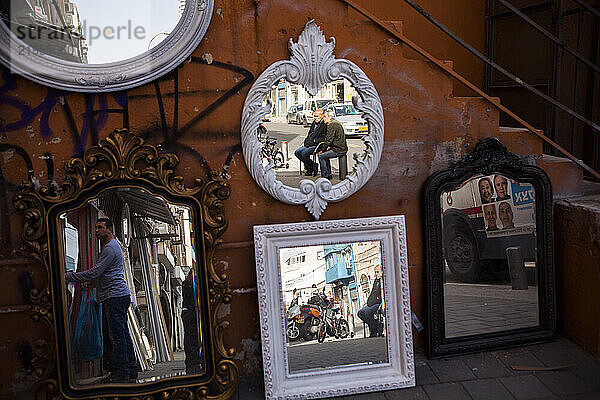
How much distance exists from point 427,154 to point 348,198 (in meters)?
0.66

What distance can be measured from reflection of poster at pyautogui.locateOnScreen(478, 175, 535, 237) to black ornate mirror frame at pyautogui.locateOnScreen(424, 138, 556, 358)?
0.05 meters

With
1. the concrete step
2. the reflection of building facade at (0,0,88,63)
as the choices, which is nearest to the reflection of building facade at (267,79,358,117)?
the reflection of building facade at (0,0,88,63)

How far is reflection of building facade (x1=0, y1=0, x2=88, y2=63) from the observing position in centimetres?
316

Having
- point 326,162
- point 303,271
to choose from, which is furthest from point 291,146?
point 303,271

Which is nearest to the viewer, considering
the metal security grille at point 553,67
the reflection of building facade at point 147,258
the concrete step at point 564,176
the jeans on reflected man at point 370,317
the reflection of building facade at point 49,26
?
the reflection of building facade at point 49,26

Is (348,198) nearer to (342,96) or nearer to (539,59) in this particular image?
(342,96)

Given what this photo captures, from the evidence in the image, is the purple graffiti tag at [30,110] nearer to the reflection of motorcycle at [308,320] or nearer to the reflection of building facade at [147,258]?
the reflection of building facade at [147,258]

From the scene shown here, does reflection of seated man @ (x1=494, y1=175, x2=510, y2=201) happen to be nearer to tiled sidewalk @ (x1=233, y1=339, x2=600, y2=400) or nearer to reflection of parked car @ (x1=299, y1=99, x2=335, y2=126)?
tiled sidewalk @ (x1=233, y1=339, x2=600, y2=400)

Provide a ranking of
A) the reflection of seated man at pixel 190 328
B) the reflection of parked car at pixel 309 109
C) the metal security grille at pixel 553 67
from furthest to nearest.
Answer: the metal security grille at pixel 553 67 → the reflection of parked car at pixel 309 109 → the reflection of seated man at pixel 190 328

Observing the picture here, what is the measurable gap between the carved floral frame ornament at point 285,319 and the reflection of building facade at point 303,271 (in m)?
0.04

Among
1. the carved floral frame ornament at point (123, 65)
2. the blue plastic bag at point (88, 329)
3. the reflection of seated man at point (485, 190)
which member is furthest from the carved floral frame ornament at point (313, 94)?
the blue plastic bag at point (88, 329)

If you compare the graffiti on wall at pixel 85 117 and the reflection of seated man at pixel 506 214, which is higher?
the graffiti on wall at pixel 85 117

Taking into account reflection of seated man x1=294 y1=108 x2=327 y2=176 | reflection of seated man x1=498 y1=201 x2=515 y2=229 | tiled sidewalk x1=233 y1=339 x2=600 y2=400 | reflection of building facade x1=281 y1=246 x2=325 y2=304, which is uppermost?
reflection of seated man x1=294 y1=108 x2=327 y2=176

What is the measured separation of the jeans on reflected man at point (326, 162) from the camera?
141 inches
